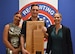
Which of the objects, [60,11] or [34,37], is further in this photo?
[60,11]

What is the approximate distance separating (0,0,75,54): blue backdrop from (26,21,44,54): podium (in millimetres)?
1157

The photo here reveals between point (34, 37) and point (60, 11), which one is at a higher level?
point (60, 11)

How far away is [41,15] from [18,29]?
2.53 feet

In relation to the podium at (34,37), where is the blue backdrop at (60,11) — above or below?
above

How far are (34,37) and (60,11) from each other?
124 cm

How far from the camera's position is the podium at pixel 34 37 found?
2.37 m

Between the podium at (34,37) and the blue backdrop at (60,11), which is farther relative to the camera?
the blue backdrop at (60,11)

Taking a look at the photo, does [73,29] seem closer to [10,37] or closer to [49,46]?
[49,46]

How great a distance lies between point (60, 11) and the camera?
344cm

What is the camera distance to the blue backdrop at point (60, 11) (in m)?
3.44

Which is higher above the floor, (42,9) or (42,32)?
(42,9)

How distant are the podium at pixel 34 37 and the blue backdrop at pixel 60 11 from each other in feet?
3.80

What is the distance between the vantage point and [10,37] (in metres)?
2.79

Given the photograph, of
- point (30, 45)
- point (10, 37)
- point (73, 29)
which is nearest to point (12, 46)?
point (10, 37)
